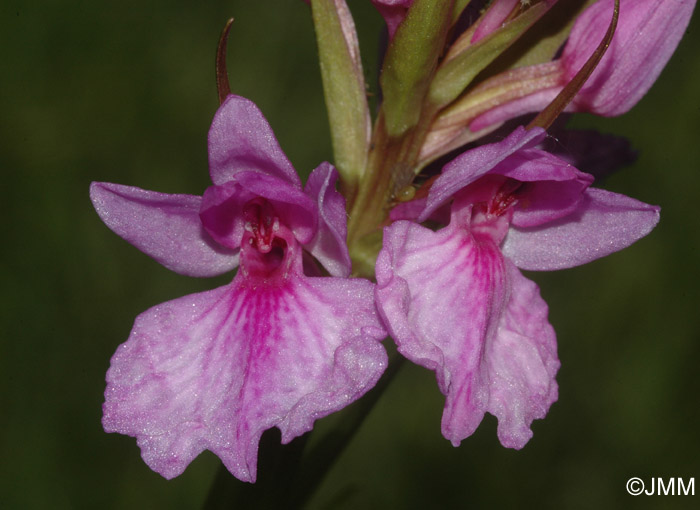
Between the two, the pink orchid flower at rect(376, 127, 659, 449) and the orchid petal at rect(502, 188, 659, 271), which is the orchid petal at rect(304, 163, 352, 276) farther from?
the orchid petal at rect(502, 188, 659, 271)

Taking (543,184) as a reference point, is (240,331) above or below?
below

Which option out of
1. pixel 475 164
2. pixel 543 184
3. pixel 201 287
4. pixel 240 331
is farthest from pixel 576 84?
pixel 201 287

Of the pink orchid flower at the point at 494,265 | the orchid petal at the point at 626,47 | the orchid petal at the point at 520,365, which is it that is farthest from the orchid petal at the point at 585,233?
the orchid petal at the point at 626,47

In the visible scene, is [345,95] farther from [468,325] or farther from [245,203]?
[468,325]

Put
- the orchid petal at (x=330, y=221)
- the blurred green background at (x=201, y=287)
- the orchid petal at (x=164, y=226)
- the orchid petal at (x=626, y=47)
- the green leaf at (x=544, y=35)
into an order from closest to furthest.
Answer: the orchid petal at (x=330, y=221) → the orchid petal at (x=164, y=226) → the orchid petal at (x=626, y=47) → the green leaf at (x=544, y=35) → the blurred green background at (x=201, y=287)

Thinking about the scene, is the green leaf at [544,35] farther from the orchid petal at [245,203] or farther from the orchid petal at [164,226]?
the orchid petal at [164,226]

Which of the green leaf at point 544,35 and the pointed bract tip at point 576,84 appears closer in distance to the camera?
the pointed bract tip at point 576,84

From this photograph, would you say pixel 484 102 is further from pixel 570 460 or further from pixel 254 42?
pixel 254 42

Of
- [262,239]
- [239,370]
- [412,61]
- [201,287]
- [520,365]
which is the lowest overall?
[201,287]
